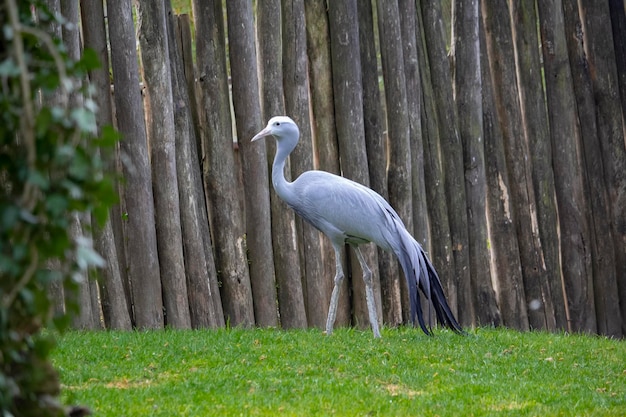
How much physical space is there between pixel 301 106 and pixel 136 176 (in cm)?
189

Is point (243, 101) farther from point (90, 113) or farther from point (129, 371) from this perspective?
point (90, 113)

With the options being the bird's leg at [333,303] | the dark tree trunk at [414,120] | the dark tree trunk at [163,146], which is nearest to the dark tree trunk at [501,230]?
the dark tree trunk at [414,120]

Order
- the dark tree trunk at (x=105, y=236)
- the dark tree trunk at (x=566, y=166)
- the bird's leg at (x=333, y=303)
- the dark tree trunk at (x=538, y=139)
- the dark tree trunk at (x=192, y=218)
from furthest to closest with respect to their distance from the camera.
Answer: the dark tree trunk at (x=566, y=166)
the dark tree trunk at (x=538, y=139)
the dark tree trunk at (x=192, y=218)
the bird's leg at (x=333, y=303)
the dark tree trunk at (x=105, y=236)

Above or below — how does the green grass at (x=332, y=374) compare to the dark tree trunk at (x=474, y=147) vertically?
below

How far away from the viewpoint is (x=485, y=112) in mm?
10406

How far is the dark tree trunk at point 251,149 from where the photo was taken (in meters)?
8.96

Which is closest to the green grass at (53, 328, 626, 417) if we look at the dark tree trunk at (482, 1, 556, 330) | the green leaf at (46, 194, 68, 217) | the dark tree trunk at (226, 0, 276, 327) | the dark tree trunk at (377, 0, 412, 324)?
the dark tree trunk at (226, 0, 276, 327)

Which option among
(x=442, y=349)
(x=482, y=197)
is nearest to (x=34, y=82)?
(x=442, y=349)

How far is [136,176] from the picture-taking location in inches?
323

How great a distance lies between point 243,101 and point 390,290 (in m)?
2.38

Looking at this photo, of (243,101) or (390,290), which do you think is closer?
(243,101)

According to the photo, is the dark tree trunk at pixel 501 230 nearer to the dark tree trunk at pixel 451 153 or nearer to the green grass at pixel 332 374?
the dark tree trunk at pixel 451 153

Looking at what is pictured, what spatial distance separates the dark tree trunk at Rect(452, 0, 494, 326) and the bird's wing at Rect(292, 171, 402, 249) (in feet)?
6.97

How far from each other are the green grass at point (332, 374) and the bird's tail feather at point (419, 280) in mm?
186
